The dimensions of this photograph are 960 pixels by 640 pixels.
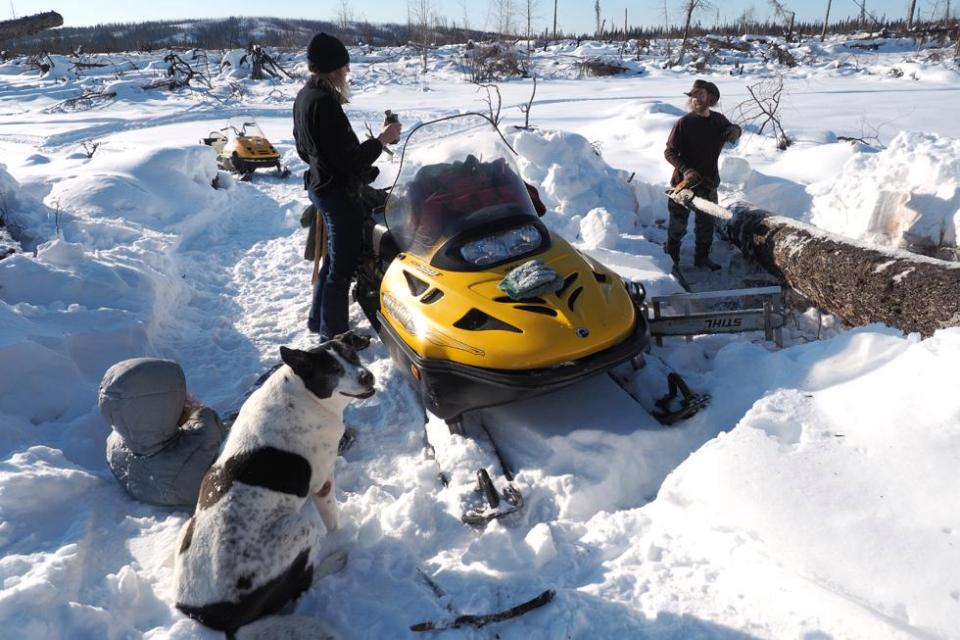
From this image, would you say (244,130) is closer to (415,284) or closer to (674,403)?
(415,284)

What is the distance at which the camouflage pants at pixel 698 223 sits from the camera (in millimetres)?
5846

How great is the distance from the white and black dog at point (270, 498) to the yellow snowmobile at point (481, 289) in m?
0.66

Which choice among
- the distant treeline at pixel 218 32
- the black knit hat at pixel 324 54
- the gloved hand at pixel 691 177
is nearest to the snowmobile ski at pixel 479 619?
the black knit hat at pixel 324 54

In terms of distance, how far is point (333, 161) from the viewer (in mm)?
4105

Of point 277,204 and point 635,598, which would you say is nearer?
point 635,598

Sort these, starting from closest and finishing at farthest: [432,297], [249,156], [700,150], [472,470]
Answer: [472,470], [432,297], [700,150], [249,156]

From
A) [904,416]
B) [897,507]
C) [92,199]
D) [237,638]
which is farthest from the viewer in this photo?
[92,199]

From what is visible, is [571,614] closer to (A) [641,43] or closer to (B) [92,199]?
(B) [92,199]

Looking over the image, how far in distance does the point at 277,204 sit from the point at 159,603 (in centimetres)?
762

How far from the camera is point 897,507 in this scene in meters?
2.23

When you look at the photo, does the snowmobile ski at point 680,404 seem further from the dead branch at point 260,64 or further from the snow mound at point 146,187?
the dead branch at point 260,64

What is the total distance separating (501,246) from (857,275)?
255cm

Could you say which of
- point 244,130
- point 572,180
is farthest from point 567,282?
point 244,130

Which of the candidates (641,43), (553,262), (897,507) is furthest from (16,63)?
(897,507)
